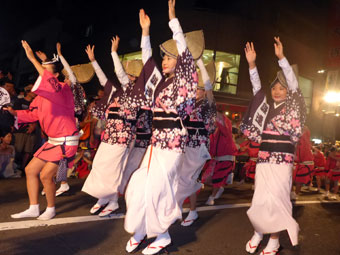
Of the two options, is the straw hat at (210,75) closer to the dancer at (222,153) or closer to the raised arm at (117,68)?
the raised arm at (117,68)

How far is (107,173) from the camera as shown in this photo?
398 cm

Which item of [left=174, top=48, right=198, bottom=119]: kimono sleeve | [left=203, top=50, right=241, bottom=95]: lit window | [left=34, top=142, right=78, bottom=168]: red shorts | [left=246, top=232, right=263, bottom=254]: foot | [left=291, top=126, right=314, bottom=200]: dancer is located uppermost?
[left=203, top=50, right=241, bottom=95]: lit window

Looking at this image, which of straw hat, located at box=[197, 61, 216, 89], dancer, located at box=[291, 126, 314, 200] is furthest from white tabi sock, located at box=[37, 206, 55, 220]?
dancer, located at box=[291, 126, 314, 200]

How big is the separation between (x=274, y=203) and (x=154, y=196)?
4.39 ft

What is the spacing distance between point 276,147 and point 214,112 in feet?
4.00

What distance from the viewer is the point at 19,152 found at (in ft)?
22.4

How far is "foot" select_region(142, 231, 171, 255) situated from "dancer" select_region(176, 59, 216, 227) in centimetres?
88

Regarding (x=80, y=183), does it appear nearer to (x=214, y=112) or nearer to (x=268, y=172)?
(x=214, y=112)

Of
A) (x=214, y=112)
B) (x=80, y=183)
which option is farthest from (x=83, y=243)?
(x=80, y=183)

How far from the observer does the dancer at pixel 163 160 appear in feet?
9.21

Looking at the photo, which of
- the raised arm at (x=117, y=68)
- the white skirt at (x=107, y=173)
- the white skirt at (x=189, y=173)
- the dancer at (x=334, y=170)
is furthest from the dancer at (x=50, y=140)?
the dancer at (x=334, y=170)

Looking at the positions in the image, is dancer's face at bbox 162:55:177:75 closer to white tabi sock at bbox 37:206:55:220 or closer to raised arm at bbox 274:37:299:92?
raised arm at bbox 274:37:299:92

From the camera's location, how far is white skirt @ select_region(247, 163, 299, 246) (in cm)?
314

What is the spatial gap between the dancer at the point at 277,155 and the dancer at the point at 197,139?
808 mm
